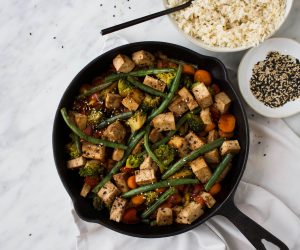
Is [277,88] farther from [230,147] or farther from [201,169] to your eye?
[201,169]

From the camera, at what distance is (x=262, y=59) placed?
3490 mm

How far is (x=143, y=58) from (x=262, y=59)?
0.84 metres

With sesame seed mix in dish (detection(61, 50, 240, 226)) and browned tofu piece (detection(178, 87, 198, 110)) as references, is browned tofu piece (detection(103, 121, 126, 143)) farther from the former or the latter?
browned tofu piece (detection(178, 87, 198, 110))

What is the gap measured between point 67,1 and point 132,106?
1.07 meters

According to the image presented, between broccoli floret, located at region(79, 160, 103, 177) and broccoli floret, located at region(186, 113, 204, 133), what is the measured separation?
0.67 metres

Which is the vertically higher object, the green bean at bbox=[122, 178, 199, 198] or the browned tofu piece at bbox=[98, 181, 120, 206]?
the browned tofu piece at bbox=[98, 181, 120, 206]

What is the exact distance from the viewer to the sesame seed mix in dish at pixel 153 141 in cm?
329

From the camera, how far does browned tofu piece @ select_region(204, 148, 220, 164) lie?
10.8 ft

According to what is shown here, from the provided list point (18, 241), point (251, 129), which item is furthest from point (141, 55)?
point (18, 241)

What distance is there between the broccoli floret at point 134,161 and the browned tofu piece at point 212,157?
43 cm

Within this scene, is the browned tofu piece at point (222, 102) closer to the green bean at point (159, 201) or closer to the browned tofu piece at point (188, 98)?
the browned tofu piece at point (188, 98)

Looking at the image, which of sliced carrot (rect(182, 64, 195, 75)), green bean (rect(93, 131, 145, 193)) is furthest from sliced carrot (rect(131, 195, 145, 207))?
sliced carrot (rect(182, 64, 195, 75))

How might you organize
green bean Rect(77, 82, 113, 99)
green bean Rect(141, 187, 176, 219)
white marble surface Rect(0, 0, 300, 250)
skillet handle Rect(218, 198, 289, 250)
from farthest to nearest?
white marble surface Rect(0, 0, 300, 250)
green bean Rect(77, 82, 113, 99)
green bean Rect(141, 187, 176, 219)
skillet handle Rect(218, 198, 289, 250)

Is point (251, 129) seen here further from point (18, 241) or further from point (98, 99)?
point (18, 241)
